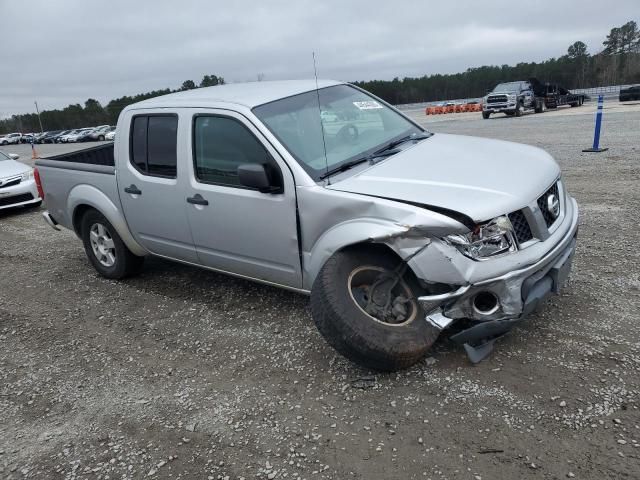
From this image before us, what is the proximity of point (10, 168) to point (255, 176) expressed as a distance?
9143mm

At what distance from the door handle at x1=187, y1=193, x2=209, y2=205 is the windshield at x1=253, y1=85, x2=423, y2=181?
32.2 inches

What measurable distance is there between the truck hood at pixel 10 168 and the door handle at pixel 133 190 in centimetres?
672

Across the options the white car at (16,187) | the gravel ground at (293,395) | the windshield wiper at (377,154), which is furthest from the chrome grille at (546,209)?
the white car at (16,187)

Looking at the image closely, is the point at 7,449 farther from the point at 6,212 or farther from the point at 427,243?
the point at 6,212

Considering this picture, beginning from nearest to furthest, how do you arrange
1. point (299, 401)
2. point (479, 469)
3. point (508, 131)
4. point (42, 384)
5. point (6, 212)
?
point (479, 469) → point (299, 401) → point (42, 384) → point (6, 212) → point (508, 131)

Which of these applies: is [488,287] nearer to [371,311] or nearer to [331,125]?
[371,311]

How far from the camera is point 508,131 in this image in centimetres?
1881

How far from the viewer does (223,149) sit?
13.3 ft

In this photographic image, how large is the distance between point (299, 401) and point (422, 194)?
148 cm

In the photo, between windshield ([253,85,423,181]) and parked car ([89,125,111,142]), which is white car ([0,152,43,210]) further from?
parked car ([89,125,111,142])

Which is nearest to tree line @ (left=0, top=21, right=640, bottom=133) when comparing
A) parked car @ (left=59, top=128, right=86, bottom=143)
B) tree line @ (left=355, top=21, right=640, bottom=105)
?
tree line @ (left=355, top=21, right=640, bottom=105)

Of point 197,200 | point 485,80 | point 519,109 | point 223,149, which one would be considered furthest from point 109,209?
point 485,80

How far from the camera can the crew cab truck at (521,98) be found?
89.6 ft

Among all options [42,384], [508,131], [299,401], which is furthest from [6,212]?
[508,131]
